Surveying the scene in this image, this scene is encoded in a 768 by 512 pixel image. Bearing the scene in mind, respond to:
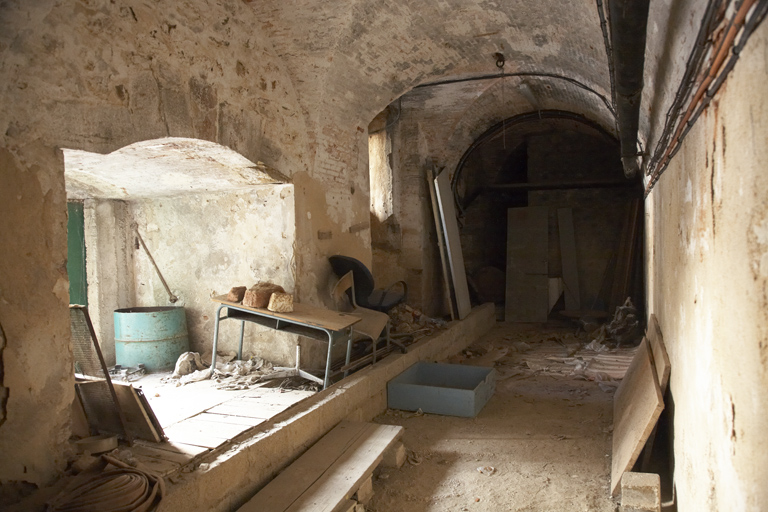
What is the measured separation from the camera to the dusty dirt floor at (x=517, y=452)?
3418mm

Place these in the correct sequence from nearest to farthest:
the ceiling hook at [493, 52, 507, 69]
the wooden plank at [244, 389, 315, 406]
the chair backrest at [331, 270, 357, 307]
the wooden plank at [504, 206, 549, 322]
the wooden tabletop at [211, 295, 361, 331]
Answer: the wooden plank at [244, 389, 315, 406] < the wooden tabletop at [211, 295, 361, 331] < the chair backrest at [331, 270, 357, 307] < the ceiling hook at [493, 52, 507, 69] < the wooden plank at [504, 206, 549, 322]

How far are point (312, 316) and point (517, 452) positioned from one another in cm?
188

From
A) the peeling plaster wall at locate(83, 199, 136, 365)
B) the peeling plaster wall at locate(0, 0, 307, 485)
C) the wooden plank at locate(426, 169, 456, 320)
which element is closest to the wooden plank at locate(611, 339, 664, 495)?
the peeling plaster wall at locate(0, 0, 307, 485)

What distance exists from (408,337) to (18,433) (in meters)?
4.17

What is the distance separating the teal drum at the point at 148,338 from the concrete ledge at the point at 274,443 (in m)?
1.72

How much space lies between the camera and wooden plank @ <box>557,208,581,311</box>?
975cm

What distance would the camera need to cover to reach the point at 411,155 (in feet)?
27.0

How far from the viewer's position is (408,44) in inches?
207

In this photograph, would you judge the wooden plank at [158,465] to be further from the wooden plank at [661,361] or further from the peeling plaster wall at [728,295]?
the wooden plank at [661,361]

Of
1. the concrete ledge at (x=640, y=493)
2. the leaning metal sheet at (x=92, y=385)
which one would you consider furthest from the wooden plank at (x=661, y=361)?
the leaning metal sheet at (x=92, y=385)

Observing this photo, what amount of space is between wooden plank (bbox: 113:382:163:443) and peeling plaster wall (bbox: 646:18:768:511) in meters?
2.79

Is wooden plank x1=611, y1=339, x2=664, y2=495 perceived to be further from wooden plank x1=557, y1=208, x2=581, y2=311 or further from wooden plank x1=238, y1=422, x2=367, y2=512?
wooden plank x1=557, y1=208, x2=581, y2=311

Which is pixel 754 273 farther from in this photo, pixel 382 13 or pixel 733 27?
pixel 382 13

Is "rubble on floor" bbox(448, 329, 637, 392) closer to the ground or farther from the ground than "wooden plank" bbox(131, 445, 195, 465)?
closer to the ground
